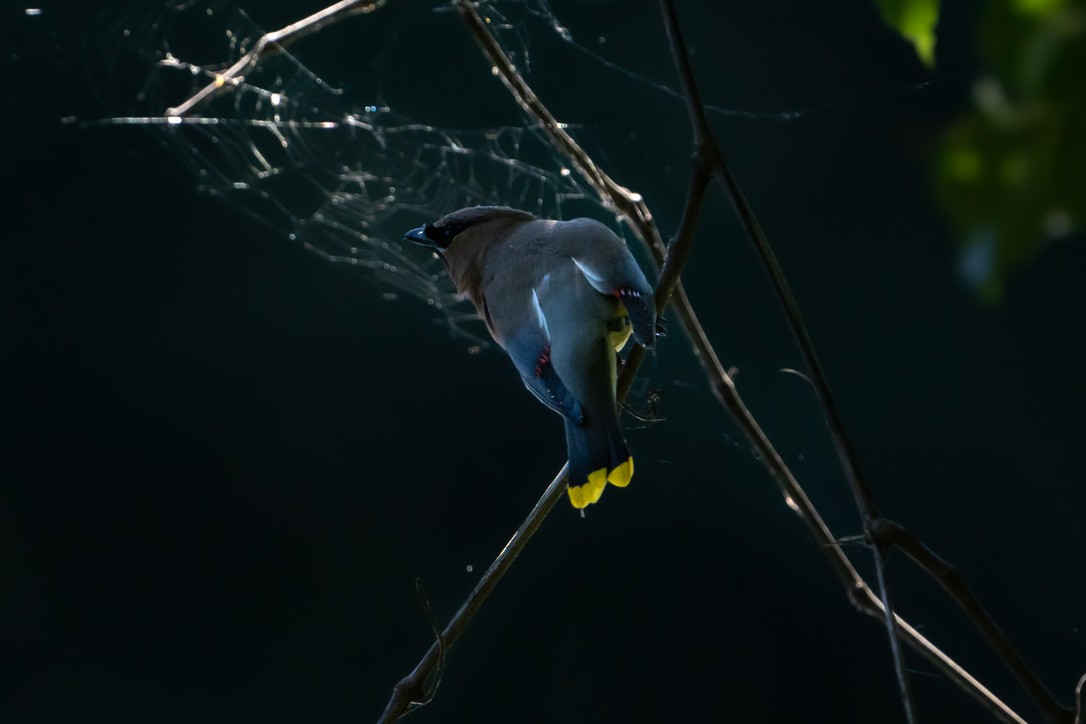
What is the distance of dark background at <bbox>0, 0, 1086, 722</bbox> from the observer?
10.6 ft

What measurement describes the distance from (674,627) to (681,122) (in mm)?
1727

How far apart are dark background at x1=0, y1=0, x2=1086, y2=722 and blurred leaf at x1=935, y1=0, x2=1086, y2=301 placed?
210 cm

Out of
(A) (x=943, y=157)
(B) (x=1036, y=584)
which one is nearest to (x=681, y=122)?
(B) (x=1036, y=584)

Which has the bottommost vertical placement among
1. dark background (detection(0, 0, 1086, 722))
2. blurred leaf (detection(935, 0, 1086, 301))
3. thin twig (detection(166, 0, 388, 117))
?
dark background (detection(0, 0, 1086, 722))

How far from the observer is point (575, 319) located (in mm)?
1709

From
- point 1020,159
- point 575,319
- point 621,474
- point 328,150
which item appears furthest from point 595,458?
→ point 328,150

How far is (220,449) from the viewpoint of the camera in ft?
15.0

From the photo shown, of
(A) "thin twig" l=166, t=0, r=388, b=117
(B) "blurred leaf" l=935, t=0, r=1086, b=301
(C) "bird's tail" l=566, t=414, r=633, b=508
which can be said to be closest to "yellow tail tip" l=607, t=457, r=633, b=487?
(C) "bird's tail" l=566, t=414, r=633, b=508

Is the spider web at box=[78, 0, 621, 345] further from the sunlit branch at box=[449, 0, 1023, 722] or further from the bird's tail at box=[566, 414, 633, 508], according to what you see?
the bird's tail at box=[566, 414, 633, 508]

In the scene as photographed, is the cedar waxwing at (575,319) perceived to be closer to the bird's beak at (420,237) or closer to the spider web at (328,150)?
the bird's beak at (420,237)

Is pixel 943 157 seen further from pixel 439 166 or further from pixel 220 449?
pixel 220 449

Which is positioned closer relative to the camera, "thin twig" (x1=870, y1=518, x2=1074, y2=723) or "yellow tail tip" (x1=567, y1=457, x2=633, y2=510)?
"thin twig" (x1=870, y1=518, x2=1074, y2=723)

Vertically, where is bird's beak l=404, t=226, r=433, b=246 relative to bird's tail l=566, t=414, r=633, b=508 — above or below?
above

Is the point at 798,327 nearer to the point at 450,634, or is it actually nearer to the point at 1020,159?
the point at 450,634
